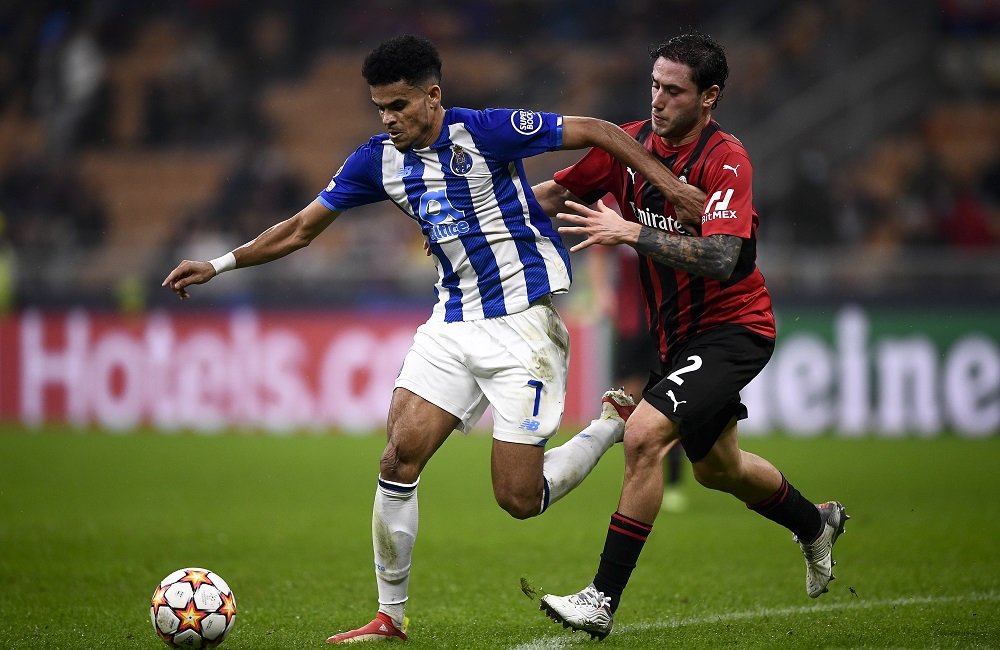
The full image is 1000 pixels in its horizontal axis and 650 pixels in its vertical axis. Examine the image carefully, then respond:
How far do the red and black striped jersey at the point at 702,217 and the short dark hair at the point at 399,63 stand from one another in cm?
86

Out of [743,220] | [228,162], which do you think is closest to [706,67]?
[743,220]

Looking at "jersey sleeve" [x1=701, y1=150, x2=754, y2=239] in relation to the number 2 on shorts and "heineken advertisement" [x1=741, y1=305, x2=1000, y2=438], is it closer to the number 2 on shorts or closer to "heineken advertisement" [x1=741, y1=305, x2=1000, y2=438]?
the number 2 on shorts

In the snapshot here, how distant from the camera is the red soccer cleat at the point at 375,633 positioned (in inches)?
193

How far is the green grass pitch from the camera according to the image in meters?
5.17

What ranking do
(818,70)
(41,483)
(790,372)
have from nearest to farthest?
(41,483)
(790,372)
(818,70)

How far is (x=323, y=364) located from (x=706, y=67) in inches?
373

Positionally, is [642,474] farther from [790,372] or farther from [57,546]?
[790,372]

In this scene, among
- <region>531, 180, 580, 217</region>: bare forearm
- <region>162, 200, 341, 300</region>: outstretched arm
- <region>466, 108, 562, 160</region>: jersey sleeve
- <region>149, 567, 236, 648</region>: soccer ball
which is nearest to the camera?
<region>149, 567, 236, 648</region>: soccer ball

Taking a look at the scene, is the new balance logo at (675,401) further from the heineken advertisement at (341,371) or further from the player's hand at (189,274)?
the heineken advertisement at (341,371)

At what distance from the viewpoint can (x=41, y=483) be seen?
1033cm

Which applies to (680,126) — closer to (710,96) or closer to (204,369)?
(710,96)

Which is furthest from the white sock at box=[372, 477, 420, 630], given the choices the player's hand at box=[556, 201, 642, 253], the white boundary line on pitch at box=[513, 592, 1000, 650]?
the player's hand at box=[556, 201, 642, 253]

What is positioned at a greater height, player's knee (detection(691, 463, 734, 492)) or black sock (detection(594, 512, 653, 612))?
player's knee (detection(691, 463, 734, 492))

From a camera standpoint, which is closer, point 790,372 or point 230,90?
point 790,372
